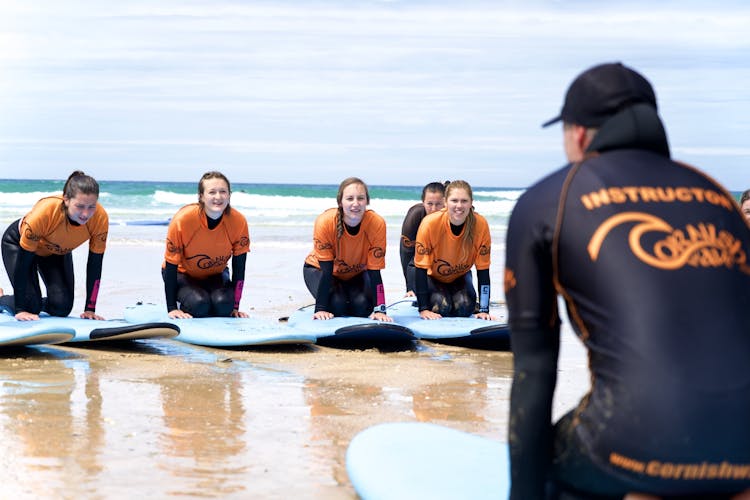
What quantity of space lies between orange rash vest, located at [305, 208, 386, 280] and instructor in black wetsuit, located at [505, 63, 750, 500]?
5151mm

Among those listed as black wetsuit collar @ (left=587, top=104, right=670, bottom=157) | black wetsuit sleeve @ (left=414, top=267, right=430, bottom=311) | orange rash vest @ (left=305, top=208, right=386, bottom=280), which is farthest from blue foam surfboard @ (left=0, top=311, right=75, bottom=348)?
black wetsuit collar @ (left=587, top=104, right=670, bottom=157)

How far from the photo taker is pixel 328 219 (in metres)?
7.32

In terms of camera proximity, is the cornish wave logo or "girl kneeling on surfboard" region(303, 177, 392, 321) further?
"girl kneeling on surfboard" region(303, 177, 392, 321)

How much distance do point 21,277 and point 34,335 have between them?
115cm

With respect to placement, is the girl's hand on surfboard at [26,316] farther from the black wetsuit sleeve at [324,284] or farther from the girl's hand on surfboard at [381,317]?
the girl's hand on surfboard at [381,317]

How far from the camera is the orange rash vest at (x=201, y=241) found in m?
7.33

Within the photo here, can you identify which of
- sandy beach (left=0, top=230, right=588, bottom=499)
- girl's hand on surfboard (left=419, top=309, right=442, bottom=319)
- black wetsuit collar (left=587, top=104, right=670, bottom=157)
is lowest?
sandy beach (left=0, top=230, right=588, bottom=499)

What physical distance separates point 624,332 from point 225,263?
6028 millimetres

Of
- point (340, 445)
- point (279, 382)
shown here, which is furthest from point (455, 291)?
point (340, 445)

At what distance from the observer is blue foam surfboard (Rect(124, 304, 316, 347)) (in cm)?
639

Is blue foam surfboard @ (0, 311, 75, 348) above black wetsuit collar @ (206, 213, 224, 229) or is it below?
below

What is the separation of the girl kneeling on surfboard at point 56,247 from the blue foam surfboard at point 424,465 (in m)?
3.92

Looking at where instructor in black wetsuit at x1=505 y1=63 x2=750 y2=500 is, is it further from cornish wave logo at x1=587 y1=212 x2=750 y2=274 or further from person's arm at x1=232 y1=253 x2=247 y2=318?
person's arm at x1=232 y1=253 x2=247 y2=318

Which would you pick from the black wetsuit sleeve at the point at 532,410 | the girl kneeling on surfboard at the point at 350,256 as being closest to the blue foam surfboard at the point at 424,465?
the black wetsuit sleeve at the point at 532,410
